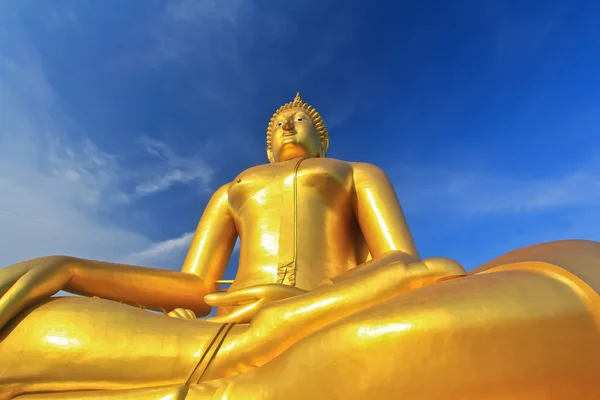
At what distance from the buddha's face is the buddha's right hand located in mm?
2132

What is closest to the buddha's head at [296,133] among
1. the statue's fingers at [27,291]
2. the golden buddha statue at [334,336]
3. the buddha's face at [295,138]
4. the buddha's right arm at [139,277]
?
the buddha's face at [295,138]

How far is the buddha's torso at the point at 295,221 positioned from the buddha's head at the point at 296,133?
1.28ft

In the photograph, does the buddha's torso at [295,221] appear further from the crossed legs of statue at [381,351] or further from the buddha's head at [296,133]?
the crossed legs of statue at [381,351]

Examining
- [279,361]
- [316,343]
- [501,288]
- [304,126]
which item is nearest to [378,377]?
[316,343]

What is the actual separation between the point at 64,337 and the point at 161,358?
393 millimetres

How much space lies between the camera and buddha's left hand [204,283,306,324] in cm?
231

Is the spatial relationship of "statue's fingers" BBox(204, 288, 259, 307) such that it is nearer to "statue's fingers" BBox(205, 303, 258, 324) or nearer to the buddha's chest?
"statue's fingers" BBox(205, 303, 258, 324)

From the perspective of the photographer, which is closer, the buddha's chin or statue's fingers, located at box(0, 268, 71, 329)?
statue's fingers, located at box(0, 268, 71, 329)

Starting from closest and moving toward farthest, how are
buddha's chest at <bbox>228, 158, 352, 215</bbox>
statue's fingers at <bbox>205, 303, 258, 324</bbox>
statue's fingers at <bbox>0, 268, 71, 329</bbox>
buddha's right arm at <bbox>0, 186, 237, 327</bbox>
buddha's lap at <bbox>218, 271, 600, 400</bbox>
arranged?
1. buddha's lap at <bbox>218, 271, 600, 400</bbox>
2. statue's fingers at <bbox>0, 268, 71, 329</bbox>
3. buddha's right arm at <bbox>0, 186, 237, 327</bbox>
4. statue's fingers at <bbox>205, 303, 258, 324</bbox>
5. buddha's chest at <bbox>228, 158, 352, 215</bbox>

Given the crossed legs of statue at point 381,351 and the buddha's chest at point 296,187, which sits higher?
the buddha's chest at point 296,187

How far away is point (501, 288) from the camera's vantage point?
168cm

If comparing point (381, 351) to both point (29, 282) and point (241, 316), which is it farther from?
point (29, 282)

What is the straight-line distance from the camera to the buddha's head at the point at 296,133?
4.18m

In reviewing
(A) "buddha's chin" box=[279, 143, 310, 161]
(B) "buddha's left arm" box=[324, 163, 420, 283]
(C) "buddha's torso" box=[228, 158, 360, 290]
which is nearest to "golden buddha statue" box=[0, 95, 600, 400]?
(B) "buddha's left arm" box=[324, 163, 420, 283]
